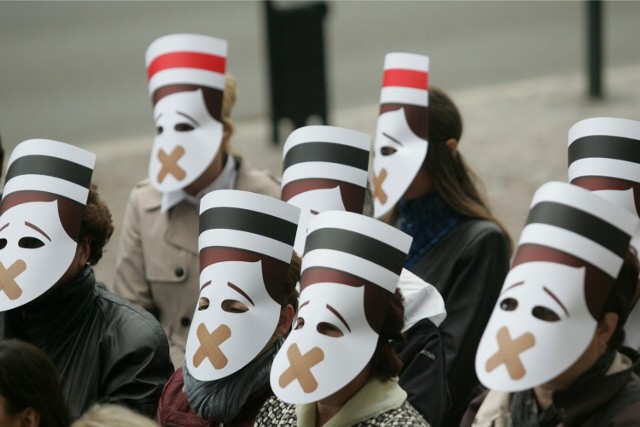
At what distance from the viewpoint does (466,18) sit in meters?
15.5

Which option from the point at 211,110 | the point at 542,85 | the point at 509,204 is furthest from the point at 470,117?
the point at 211,110

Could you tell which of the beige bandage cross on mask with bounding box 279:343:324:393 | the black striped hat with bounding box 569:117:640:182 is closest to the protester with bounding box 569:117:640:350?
the black striped hat with bounding box 569:117:640:182

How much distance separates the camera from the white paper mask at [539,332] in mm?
3590

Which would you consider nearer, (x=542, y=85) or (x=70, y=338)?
(x=70, y=338)

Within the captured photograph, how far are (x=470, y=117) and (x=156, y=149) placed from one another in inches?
247

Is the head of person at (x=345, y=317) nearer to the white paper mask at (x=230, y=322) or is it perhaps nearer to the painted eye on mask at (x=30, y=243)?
the white paper mask at (x=230, y=322)

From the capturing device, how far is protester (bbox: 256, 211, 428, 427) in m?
3.94

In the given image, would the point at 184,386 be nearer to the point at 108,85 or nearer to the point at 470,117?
the point at 470,117

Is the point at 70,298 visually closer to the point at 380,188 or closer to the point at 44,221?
the point at 44,221

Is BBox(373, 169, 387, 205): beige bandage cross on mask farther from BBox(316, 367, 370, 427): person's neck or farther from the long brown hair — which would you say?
BBox(316, 367, 370, 427): person's neck

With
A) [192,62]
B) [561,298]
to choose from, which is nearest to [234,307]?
[561,298]

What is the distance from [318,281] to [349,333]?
0.60 feet

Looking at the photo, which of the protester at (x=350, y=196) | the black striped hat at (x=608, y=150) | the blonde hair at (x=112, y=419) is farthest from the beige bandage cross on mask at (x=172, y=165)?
the blonde hair at (x=112, y=419)

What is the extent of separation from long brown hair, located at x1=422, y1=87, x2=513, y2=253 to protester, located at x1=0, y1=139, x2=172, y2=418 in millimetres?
1438
